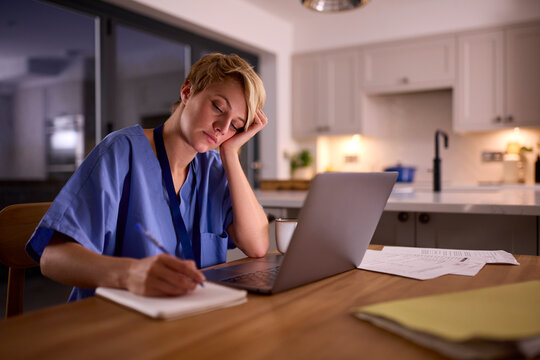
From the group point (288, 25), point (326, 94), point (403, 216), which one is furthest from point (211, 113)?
point (288, 25)

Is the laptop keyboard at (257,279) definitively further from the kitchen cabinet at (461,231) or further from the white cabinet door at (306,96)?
the white cabinet door at (306,96)

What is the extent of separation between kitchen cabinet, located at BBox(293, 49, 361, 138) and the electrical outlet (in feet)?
3.98

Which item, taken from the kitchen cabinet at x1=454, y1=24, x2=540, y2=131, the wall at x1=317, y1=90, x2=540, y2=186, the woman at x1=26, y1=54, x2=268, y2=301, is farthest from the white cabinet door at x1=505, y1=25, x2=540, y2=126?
the woman at x1=26, y1=54, x2=268, y2=301

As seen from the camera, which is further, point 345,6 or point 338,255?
point 345,6

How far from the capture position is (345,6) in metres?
2.24

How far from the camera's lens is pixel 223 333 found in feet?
1.90

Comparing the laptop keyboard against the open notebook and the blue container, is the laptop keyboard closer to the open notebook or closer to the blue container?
the open notebook

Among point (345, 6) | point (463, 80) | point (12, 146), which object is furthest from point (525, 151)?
point (12, 146)

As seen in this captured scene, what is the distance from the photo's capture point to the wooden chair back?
1105mm

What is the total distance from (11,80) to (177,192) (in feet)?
6.89

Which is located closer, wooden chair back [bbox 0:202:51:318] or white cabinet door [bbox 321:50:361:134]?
wooden chair back [bbox 0:202:51:318]

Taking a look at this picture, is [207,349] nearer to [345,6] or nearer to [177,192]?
[177,192]

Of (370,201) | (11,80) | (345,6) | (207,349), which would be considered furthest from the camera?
(11,80)

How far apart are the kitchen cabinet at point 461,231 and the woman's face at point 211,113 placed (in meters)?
1.07
